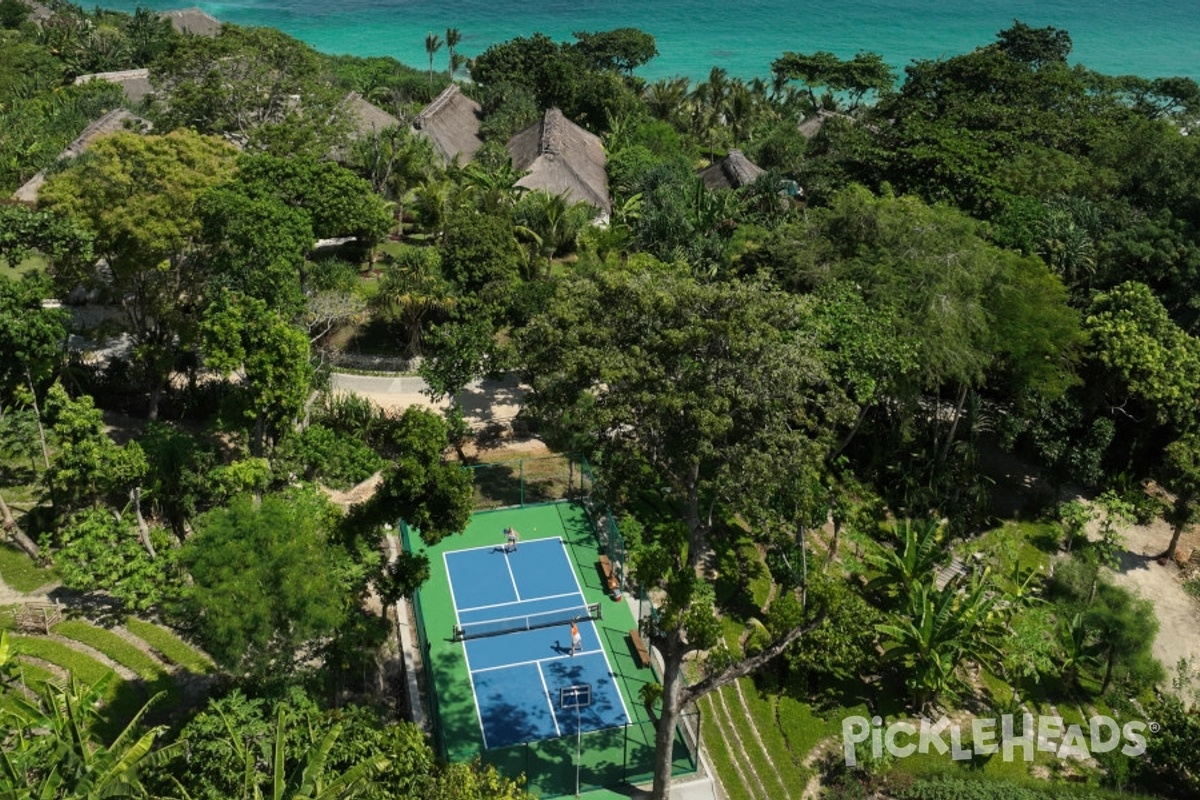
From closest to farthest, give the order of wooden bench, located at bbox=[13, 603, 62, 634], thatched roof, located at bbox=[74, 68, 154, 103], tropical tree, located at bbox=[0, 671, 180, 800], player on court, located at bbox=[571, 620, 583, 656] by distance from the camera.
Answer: tropical tree, located at bbox=[0, 671, 180, 800], wooden bench, located at bbox=[13, 603, 62, 634], player on court, located at bbox=[571, 620, 583, 656], thatched roof, located at bbox=[74, 68, 154, 103]

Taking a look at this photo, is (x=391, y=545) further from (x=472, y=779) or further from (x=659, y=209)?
(x=659, y=209)

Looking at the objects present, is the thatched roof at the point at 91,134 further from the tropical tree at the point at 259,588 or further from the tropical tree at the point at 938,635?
the tropical tree at the point at 938,635

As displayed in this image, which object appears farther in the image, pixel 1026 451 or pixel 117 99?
pixel 117 99

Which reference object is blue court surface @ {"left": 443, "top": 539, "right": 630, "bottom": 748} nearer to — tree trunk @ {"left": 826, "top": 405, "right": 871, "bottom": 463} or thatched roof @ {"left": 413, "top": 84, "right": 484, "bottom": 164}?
tree trunk @ {"left": 826, "top": 405, "right": 871, "bottom": 463}

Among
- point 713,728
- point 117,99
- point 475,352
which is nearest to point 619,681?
point 713,728

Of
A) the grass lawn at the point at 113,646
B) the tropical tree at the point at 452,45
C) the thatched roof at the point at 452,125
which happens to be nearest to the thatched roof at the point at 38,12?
the tropical tree at the point at 452,45

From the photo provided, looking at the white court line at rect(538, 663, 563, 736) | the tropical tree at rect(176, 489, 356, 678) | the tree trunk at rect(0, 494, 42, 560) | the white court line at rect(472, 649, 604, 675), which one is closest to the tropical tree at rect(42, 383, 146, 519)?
the tree trunk at rect(0, 494, 42, 560)
